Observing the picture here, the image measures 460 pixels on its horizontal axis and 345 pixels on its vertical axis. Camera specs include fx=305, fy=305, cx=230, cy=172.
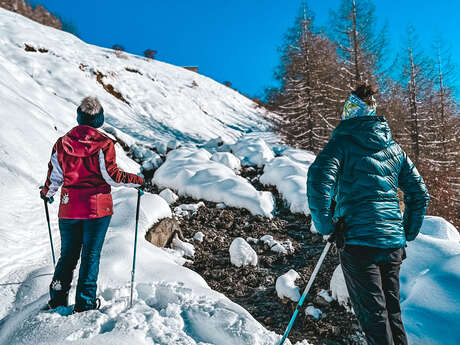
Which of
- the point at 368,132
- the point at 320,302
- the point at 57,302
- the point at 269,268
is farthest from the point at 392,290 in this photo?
the point at 269,268

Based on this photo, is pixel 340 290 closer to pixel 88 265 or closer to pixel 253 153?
pixel 88 265

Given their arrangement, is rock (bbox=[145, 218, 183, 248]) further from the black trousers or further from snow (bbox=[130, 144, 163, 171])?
snow (bbox=[130, 144, 163, 171])

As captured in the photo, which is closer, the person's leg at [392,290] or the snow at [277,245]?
the person's leg at [392,290]

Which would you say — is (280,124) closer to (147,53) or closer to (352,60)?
(352,60)

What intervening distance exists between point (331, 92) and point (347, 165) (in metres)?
16.2

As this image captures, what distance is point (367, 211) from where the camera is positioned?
6.58 feet

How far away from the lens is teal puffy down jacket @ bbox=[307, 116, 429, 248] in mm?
1978

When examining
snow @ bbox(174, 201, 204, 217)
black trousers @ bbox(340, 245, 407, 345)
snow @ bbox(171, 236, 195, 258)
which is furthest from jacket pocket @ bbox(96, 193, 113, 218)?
snow @ bbox(174, 201, 204, 217)

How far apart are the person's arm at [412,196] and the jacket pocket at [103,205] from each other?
2.40 metres

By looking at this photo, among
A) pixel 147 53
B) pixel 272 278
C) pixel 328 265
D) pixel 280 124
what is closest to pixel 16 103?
pixel 272 278

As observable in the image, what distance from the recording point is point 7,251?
396 centimetres

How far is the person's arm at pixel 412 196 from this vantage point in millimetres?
2207

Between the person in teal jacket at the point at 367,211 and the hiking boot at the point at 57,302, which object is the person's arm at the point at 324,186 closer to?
the person in teal jacket at the point at 367,211

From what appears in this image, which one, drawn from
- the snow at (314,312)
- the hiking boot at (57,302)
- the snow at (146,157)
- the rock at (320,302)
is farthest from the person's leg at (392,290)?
the snow at (146,157)
